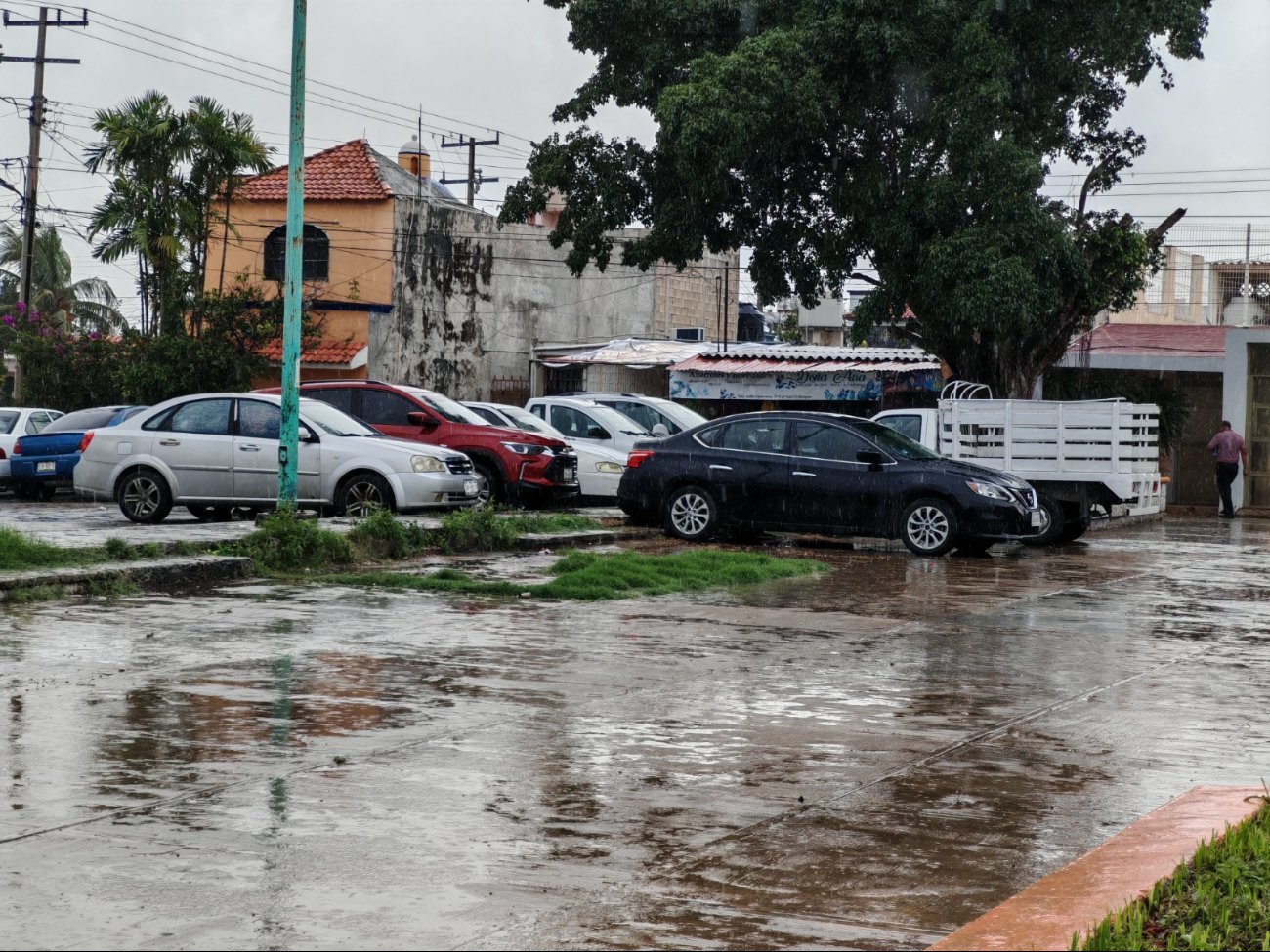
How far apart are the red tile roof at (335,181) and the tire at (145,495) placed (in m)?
23.5

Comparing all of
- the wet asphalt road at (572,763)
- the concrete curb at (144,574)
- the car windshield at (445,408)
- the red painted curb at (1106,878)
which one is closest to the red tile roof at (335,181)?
the car windshield at (445,408)

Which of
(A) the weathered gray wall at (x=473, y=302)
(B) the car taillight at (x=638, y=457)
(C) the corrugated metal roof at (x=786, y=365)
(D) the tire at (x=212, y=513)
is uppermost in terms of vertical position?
(A) the weathered gray wall at (x=473, y=302)

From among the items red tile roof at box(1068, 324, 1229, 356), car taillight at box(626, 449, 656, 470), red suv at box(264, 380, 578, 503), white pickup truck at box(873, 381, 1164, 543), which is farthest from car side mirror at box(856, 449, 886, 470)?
red tile roof at box(1068, 324, 1229, 356)

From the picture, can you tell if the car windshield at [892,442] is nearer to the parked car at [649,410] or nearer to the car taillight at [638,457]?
the car taillight at [638,457]

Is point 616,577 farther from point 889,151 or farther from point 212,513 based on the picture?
point 889,151

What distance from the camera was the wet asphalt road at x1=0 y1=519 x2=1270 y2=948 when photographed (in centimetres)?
501

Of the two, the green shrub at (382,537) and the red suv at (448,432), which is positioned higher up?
the red suv at (448,432)

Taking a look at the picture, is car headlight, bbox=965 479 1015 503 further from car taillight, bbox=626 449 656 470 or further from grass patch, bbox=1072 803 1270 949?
grass patch, bbox=1072 803 1270 949

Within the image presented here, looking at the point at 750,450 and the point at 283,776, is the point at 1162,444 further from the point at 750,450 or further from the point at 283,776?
the point at 283,776

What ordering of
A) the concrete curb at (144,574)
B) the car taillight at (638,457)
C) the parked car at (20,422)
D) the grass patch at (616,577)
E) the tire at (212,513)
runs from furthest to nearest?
1. the parked car at (20,422)
2. the car taillight at (638,457)
3. the tire at (212,513)
4. the grass patch at (616,577)
5. the concrete curb at (144,574)

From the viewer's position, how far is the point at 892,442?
64.4 feet

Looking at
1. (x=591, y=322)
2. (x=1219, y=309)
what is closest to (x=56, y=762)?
(x=1219, y=309)

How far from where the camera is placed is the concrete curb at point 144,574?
42.3 feet

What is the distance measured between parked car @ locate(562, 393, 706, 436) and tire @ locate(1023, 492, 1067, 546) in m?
7.60
